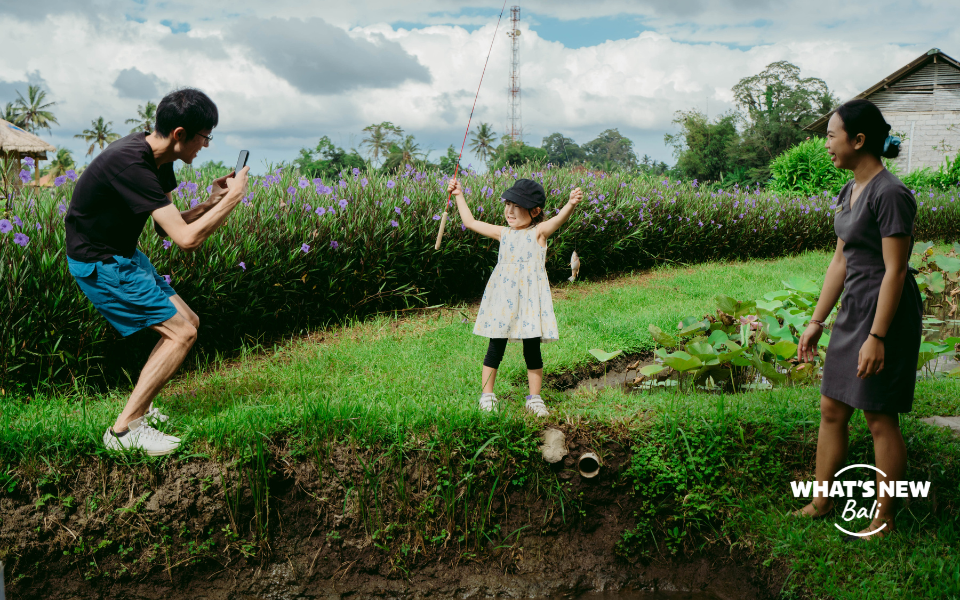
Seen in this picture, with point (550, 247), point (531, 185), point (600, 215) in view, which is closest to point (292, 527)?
point (531, 185)

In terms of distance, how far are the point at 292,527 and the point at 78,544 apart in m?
0.98

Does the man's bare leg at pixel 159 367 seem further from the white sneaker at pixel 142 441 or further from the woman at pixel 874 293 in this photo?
the woman at pixel 874 293

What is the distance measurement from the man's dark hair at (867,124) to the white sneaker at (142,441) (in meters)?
3.28

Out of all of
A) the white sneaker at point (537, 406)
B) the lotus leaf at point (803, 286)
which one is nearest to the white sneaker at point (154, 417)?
the white sneaker at point (537, 406)

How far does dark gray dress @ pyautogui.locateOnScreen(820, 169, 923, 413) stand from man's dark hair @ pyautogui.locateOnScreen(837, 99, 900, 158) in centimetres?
11

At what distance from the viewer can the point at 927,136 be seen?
24938 millimetres

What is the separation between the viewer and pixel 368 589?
9.76 feet

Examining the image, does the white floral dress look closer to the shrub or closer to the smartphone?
the smartphone

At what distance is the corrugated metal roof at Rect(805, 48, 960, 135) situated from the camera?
2431 centimetres

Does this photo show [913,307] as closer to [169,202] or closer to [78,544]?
[169,202]

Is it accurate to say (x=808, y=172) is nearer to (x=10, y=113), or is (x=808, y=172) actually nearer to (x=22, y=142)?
(x=22, y=142)

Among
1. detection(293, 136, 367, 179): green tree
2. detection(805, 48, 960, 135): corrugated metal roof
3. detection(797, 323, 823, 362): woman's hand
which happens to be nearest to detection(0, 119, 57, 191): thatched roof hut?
detection(293, 136, 367, 179): green tree

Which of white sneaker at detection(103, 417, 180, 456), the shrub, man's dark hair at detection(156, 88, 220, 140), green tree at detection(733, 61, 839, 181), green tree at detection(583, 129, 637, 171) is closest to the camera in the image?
man's dark hair at detection(156, 88, 220, 140)

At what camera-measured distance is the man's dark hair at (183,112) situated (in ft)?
9.48
